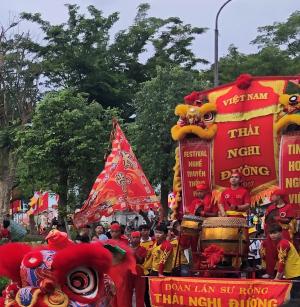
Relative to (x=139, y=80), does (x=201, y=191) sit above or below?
below

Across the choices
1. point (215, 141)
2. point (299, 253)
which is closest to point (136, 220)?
point (215, 141)

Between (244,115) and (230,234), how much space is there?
2.20 metres

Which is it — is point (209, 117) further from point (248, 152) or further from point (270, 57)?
point (270, 57)

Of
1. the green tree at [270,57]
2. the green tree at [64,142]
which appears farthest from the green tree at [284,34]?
the green tree at [64,142]

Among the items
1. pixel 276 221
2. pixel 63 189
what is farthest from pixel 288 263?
pixel 63 189

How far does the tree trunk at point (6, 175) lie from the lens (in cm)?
2698

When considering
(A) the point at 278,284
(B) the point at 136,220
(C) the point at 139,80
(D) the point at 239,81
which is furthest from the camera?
(C) the point at 139,80

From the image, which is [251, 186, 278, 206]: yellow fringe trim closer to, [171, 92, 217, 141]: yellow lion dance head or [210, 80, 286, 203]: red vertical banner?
[210, 80, 286, 203]: red vertical banner

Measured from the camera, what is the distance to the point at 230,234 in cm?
934

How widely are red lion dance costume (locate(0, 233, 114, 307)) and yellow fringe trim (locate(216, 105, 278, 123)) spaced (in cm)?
509

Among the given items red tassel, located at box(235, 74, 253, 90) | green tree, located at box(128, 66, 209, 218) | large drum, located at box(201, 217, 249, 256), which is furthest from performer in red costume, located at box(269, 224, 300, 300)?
green tree, located at box(128, 66, 209, 218)

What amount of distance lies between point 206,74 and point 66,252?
2779 cm

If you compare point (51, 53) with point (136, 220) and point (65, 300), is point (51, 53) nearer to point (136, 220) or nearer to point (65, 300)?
point (136, 220)

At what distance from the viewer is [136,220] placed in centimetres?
2561
